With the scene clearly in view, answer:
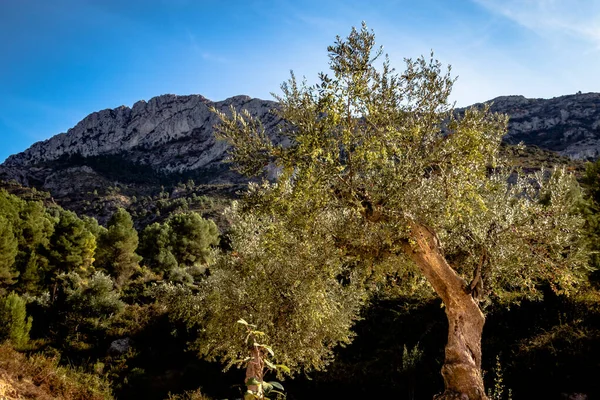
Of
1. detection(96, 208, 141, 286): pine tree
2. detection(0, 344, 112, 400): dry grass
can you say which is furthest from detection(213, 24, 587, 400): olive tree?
detection(96, 208, 141, 286): pine tree

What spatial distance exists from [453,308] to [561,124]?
186 metres

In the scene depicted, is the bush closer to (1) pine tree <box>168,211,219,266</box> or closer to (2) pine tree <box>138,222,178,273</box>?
(2) pine tree <box>138,222,178,273</box>

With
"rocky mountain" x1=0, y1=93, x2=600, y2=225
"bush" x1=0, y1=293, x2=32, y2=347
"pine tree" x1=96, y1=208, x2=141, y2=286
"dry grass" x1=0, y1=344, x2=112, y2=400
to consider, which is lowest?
"dry grass" x1=0, y1=344, x2=112, y2=400

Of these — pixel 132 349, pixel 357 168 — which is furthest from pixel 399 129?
pixel 132 349

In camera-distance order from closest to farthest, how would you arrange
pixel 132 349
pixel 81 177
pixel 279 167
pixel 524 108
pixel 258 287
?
1. pixel 279 167
2. pixel 258 287
3. pixel 132 349
4. pixel 81 177
5. pixel 524 108

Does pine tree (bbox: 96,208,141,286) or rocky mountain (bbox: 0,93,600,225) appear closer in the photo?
pine tree (bbox: 96,208,141,286)

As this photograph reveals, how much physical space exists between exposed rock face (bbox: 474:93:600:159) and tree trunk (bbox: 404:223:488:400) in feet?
448

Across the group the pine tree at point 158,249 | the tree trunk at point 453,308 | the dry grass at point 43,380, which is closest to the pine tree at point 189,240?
the pine tree at point 158,249

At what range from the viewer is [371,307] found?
93.6 ft

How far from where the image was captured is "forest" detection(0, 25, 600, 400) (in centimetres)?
798

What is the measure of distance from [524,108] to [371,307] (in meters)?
198

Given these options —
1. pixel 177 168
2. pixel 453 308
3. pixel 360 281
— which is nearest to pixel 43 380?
pixel 360 281

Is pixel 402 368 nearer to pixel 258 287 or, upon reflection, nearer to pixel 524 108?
pixel 258 287

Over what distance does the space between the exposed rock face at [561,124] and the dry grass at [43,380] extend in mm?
139412
